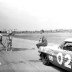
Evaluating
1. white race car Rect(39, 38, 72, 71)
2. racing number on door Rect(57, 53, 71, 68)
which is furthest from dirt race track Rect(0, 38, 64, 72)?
racing number on door Rect(57, 53, 71, 68)

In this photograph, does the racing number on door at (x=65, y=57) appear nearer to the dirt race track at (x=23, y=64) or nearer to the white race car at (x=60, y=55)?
the white race car at (x=60, y=55)

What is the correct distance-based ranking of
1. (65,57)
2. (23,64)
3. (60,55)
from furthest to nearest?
(23,64), (60,55), (65,57)

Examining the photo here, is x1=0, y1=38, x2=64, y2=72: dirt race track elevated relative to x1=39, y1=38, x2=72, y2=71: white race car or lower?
lower

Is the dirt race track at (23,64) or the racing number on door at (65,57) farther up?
the racing number on door at (65,57)

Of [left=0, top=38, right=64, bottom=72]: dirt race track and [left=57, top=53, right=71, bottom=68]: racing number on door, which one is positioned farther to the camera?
[left=0, top=38, right=64, bottom=72]: dirt race track

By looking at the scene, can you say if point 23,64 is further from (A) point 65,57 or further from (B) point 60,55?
(A) point 65,57

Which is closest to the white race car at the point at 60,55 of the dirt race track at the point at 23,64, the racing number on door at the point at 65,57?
the racing number on door at the point at 65,57

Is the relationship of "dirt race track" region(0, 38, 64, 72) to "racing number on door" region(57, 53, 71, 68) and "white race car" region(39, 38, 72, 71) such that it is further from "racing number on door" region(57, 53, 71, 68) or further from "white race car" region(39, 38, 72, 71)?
"racing number on door" region(57, 53, 71, 68)

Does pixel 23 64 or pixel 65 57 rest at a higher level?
pixel 65 57

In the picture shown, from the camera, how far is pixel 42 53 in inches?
352

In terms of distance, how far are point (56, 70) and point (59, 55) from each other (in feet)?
3.15

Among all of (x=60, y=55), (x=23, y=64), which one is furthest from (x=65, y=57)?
(x=23, y=64)

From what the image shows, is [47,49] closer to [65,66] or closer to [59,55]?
[59,55]

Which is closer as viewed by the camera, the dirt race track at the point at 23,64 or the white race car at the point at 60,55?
the white race car at the point at 60,55
